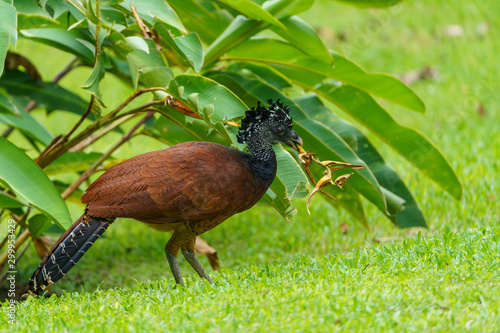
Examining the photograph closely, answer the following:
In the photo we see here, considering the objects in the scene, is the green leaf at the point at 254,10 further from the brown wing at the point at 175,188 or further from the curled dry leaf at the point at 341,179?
the curled dry leaf at the point at 341,179

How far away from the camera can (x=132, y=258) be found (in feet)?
18.3

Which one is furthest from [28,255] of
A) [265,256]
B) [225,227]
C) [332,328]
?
[332,328]

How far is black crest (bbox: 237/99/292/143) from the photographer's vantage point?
11.6 feet

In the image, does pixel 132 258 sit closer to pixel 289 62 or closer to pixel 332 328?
pixel 289 62

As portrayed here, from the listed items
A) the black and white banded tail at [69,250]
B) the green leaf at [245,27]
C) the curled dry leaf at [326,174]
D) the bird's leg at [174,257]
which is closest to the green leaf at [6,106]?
the black and white banded tail at [69,250]

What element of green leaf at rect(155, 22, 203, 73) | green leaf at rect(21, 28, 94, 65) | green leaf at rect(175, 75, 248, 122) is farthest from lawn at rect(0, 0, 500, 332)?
green leaf at rect(21, 28, 94, 65)

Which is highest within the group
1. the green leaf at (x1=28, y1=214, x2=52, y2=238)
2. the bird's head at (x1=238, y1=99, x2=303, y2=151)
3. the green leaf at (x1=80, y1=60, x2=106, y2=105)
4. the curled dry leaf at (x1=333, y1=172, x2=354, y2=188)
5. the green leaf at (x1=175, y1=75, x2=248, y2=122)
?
the green leaf at (x1=80, y1=60, x2=106, y2=105)

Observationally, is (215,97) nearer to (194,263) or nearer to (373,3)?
(194,263)

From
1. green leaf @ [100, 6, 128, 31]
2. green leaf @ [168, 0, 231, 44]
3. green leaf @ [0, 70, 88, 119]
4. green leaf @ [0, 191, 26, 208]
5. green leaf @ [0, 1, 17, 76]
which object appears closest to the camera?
green leaf @ [0, 1, 17, 76]

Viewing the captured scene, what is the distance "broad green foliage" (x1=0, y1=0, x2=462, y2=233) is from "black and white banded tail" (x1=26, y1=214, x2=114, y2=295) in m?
0.12

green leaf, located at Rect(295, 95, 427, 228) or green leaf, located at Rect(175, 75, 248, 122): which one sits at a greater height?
green leaf, located at Rect(175, 75, 248, 122)

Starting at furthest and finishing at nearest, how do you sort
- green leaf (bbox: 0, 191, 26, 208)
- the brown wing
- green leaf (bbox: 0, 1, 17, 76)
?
green leaf (bbox: 0, 191, 26, 208), the brown wing, green leaf (bbox: 0, 1, 17, 76)

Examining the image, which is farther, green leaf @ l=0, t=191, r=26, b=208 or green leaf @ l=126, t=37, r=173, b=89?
green leaf @ l=0, t=191, r=26, b=208

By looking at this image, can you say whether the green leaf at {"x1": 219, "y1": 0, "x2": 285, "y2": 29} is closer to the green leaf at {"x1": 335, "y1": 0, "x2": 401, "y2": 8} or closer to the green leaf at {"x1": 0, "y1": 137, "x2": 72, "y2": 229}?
the green leaf at {"x1": 335, "y1": 0, "x2": 401, "y2": 8}
